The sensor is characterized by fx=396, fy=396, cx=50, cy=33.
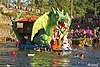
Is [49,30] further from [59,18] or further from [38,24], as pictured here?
[59,18]

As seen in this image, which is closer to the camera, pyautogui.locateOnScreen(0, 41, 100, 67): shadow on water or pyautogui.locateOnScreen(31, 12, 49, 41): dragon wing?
pyautogui.locateOnScreen(0, 41, 100, 67): shadow on water

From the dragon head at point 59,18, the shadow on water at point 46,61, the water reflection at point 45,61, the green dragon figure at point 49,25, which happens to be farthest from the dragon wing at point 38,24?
the water reflection at point 45,61

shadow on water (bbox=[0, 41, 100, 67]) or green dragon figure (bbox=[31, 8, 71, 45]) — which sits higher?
green dragon figure (bbox=[31, 8, 71, 45])

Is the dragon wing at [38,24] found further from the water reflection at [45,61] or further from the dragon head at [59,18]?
the water reflection at [45,61]

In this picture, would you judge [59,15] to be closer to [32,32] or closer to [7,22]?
[32,32]

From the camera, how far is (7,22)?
80250 millimetres

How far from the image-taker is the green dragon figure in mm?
46375

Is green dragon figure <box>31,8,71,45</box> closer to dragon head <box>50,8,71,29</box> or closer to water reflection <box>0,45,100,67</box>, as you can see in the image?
dragon head <box>50,8,71,29</box>

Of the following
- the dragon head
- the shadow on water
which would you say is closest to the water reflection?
the shadow on water

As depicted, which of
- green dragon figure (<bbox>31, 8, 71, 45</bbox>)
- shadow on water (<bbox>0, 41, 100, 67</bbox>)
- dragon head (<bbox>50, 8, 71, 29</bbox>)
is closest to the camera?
shadow on water (<bbox>0, 41, 100, 67</bbox>)

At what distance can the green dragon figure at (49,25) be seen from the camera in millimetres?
46375

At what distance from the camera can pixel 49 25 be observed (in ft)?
155

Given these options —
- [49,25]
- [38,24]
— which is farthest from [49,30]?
[38,24]

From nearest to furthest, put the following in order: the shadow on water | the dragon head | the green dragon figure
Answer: the shadow on water → the dragon head → the green dragon figure
